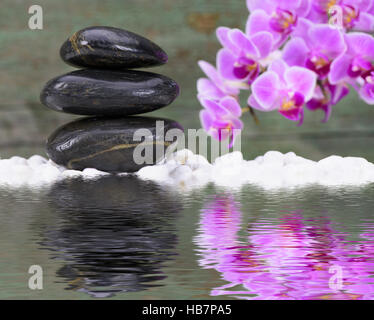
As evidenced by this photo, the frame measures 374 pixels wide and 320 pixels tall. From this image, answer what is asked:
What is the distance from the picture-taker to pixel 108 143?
139cm

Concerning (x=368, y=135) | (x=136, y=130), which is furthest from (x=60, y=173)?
(x=368, y=135)

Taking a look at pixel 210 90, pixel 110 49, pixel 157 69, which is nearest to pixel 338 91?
pixel 210 90

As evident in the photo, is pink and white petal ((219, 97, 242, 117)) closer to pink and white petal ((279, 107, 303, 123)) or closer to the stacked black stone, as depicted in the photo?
pink and white petal ((279, 107, 303, 123))

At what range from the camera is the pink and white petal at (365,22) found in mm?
942

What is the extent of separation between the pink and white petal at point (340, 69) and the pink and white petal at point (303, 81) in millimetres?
30

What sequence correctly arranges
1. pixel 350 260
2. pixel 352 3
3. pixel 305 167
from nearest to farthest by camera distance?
1. pixel 350 260
2. pixel 352 3
3. pixel 305 167

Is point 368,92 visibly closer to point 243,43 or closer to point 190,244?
point 243,43

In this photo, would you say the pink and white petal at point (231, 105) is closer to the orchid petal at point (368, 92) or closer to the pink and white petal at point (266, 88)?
the pink and white petal at point (266, 88)

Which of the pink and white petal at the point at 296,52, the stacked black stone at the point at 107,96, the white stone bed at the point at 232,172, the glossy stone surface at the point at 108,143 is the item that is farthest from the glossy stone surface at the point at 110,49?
the pink and white petal at the point at 296,52

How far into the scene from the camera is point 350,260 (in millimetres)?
627

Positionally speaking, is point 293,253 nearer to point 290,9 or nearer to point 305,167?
point 290,9

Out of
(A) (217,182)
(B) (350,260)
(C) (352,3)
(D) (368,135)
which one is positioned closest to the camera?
(B) (350,260)

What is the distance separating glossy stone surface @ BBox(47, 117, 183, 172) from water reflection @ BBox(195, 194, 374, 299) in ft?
1.76
